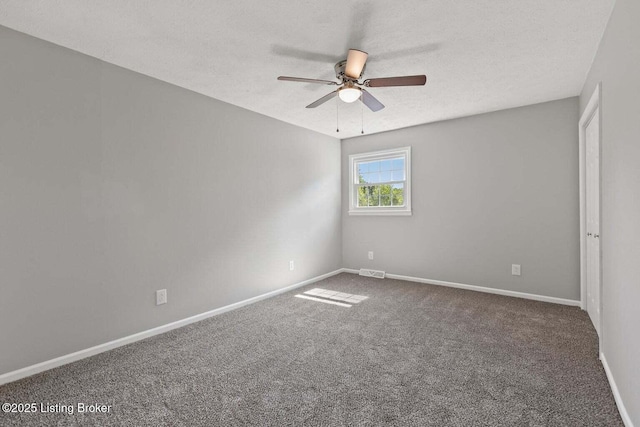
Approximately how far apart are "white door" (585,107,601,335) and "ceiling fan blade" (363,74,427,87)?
1693 millimetres

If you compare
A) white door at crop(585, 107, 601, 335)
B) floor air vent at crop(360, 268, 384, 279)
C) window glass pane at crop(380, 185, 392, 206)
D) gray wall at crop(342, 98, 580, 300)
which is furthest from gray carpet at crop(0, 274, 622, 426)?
window glass pane at crop(380, 185, 392, 206)

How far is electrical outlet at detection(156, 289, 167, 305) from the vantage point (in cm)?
276

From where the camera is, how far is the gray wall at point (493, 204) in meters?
3.43

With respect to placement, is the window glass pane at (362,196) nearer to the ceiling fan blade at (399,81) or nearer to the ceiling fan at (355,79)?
the ceiling fan at (355,79)

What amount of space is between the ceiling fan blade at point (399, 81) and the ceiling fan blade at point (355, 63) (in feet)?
0.37

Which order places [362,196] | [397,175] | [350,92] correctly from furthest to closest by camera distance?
1. [362,196]
2. [397,175]
3. [350,92]

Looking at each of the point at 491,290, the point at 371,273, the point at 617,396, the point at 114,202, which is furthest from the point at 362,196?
the point at 617,396

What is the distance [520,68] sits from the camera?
265 cm

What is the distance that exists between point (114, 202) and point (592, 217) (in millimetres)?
4359

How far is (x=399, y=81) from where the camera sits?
87.4 inches

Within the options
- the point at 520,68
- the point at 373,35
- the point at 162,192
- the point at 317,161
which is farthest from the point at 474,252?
the point at 162,192

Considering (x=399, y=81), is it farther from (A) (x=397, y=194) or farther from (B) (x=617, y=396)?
(A) (x=397, y=194)

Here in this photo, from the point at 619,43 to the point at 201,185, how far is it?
10.9 feet

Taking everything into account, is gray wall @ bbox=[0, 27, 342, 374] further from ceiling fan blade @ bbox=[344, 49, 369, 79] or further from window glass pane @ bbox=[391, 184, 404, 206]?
window glass pane @ bbox=[391, 184, 404, 206]
